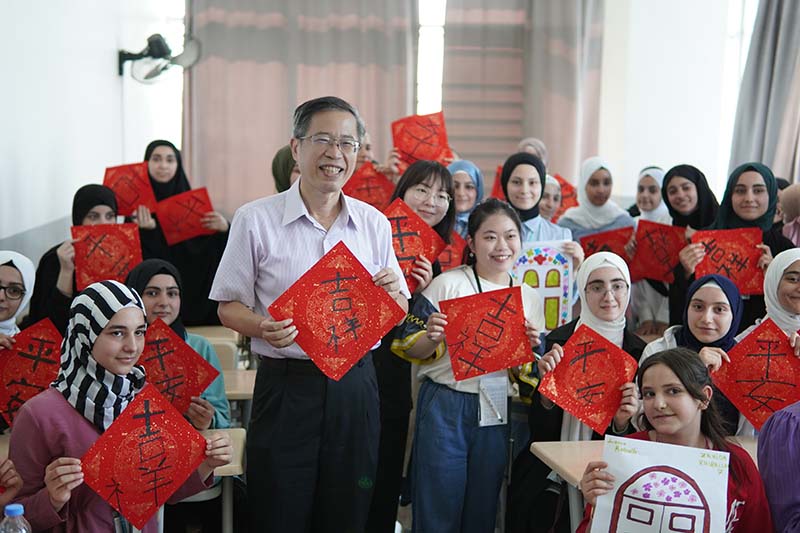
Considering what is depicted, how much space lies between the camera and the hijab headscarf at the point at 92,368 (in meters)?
2.06

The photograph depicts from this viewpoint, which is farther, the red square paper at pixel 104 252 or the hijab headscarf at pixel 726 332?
the red square paper at pixel 104 252

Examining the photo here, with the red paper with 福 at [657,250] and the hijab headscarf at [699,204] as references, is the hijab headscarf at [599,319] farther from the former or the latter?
the hijab headscarf at [699,204]

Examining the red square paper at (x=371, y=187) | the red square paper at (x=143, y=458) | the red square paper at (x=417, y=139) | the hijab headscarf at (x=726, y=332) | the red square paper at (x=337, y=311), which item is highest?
the red square paper at (x=417, y=139)

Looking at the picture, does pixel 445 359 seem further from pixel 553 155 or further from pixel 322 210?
pixel 553 155

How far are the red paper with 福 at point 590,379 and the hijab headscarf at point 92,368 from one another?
1214mm

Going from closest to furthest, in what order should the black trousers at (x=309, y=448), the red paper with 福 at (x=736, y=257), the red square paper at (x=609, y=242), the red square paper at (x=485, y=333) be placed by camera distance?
the black trousers at (x=309, y=448) → the red square paper at (x=485, y=333) → the red paper with 福 at (x=736, y=257) → the red square paper at (x=609, y=242)

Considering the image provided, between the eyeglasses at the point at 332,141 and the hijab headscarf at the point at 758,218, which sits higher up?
the eyeglasses at the point at 332,141

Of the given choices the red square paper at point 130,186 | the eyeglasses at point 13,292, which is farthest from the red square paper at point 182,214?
the eyeglasses at point 13,292

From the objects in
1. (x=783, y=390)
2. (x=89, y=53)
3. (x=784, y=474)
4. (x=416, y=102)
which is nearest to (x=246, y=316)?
(x=784, y=474)

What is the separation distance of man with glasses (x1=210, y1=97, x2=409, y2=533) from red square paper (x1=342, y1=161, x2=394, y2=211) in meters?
1.66

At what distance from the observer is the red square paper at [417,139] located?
160 inches

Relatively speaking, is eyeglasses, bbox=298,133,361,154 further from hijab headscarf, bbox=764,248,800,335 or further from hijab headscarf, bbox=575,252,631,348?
hijab headscarf, bbox=764,248,800,335

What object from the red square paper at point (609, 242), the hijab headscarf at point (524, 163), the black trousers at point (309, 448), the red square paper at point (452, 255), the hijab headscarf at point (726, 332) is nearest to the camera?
the black trousers at point (309, 448)

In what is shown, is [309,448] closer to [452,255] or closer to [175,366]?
[175,366]
